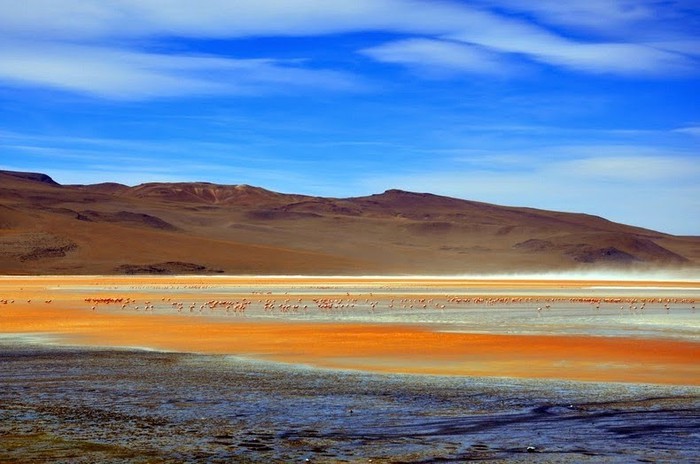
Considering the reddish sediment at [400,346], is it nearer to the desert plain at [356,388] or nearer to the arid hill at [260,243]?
the desert plain at [356,388]

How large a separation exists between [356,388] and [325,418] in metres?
2.60

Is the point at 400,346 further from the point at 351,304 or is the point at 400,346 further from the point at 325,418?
the point at 351,304

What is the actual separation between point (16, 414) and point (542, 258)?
467 ft

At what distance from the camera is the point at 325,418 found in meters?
11.7

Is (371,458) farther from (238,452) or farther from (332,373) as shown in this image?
(332,373)

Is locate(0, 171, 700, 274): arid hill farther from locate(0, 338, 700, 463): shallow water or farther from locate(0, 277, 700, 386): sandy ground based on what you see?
locate(0, 338, 700, 463): shallow water

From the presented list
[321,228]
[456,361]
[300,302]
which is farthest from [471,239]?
[456,361]

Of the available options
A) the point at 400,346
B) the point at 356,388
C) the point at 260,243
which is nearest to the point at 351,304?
the point at 400,346

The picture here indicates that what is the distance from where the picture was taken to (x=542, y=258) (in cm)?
15025

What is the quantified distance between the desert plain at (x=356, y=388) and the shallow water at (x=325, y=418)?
0.03 metres

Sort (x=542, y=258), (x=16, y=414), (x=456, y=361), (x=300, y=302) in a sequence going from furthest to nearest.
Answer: (x=542, y=258)
(x=300, y=302)
(x=456, y=361)
(x=16, y=414)

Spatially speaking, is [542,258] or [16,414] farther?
[542,258]

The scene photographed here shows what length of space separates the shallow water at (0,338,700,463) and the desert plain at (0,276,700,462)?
0.03 meters

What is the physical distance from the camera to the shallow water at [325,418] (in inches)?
386
